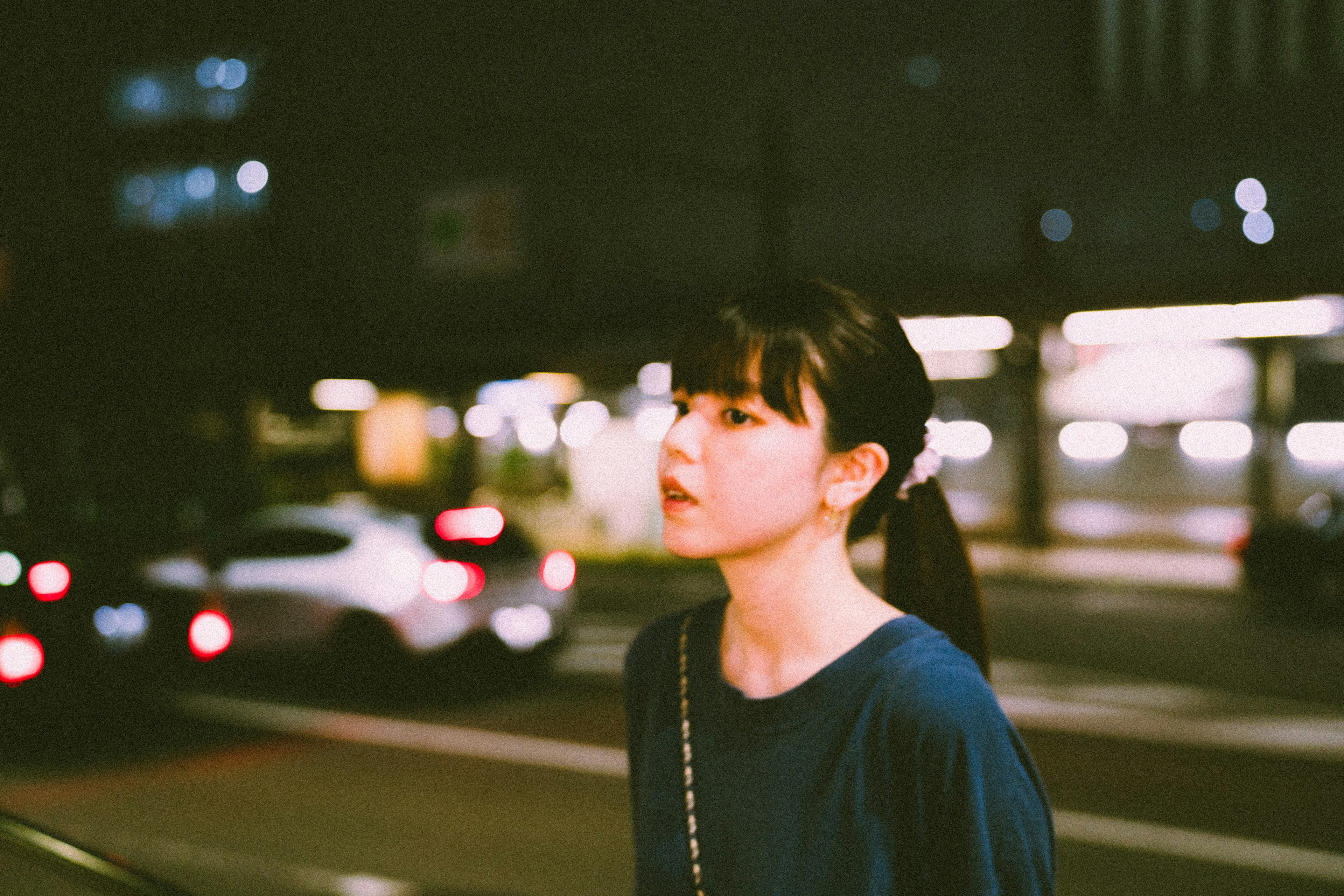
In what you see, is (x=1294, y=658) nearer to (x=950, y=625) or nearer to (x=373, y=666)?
(x=373, y=666)

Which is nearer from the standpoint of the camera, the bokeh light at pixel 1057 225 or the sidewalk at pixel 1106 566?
the sidewalk at pixel 1106 566

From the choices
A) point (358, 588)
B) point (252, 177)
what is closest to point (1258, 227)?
point (358, 588)

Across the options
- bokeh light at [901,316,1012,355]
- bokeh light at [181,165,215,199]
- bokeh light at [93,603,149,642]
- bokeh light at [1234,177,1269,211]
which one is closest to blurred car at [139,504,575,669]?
bokeh light at [93,603,149,642]

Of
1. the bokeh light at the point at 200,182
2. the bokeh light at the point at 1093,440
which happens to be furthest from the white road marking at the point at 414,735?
the bokeh light at the point at 200,182

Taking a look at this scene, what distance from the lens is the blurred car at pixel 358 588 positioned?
9227mm

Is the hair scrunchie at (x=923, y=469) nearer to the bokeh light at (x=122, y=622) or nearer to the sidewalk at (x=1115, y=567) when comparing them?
the bokeh light at (x=122, y=622)

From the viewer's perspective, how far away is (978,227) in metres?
21.7

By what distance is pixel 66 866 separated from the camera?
1.68m

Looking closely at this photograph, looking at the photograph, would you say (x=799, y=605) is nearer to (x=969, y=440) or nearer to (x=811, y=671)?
(x=811, y=671)

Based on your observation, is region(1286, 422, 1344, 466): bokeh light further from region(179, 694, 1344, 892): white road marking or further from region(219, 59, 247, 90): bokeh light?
region(219, 59, 247, 90): bokeh light

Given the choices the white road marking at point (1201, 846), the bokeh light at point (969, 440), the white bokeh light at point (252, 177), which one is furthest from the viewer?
the white bokeh light at point (252, 177)

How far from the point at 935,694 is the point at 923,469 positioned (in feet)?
1.35

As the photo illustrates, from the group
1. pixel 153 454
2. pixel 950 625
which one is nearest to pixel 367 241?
pixel 153 454

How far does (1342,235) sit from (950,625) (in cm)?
1943
